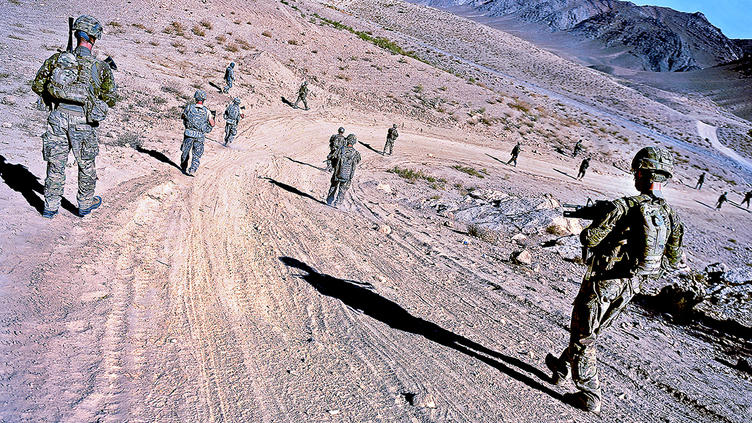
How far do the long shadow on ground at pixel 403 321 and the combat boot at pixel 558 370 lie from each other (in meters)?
0.14

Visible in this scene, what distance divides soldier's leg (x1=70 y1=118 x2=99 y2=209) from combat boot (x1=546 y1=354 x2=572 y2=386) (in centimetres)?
700

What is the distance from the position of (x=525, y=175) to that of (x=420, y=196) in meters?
13.0

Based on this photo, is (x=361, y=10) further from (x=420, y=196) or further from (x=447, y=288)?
(x=447, y=288)

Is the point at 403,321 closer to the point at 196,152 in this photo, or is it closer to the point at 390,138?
the point at 196,152

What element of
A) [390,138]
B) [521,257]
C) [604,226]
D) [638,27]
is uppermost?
[638,27]

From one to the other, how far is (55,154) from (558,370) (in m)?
7.38

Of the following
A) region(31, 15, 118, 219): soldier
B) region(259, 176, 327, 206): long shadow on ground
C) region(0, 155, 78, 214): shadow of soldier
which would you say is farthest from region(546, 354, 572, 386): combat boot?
region(259, 176, 327, 206): long shadow on ground

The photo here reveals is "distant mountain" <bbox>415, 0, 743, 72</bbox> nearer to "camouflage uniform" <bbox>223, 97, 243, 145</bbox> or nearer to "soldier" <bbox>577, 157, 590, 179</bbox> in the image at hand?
"soldier" <bbox>577, 157, 590, 179</bbox>

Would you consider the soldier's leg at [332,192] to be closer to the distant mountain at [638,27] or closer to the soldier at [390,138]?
the soldier at [390,138]

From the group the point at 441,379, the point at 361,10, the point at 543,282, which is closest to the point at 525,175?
the point at 543,282

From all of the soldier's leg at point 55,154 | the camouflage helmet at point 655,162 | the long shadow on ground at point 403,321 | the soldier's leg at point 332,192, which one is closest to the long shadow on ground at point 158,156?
the soldier's leg at point 332,192

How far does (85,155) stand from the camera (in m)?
6.03

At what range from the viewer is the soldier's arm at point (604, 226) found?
4250 mm

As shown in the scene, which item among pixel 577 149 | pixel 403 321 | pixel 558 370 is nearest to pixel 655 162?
pixel 558 370
